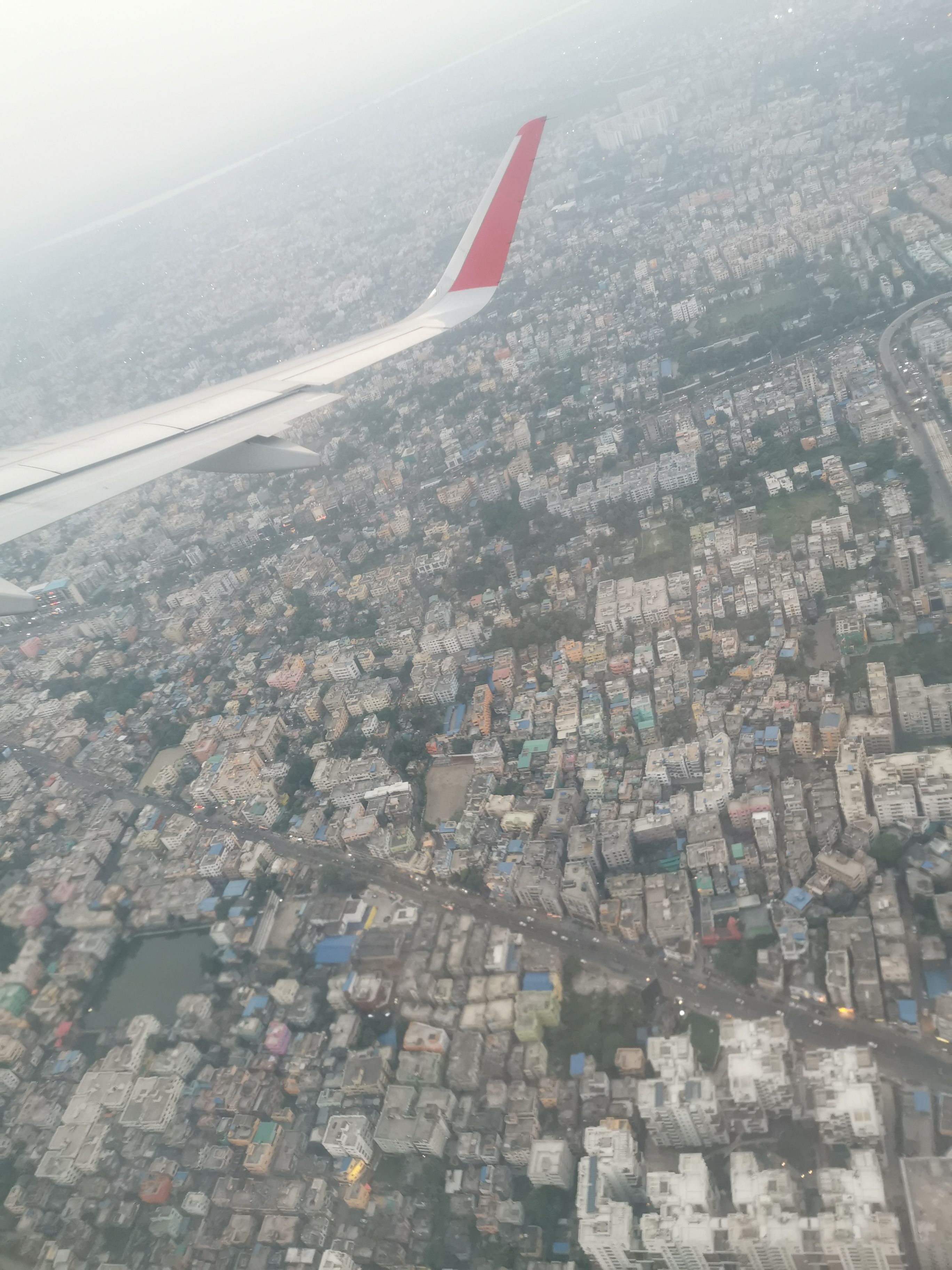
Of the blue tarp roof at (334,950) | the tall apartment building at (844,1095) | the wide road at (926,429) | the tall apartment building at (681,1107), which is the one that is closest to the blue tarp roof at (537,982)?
the tall apartment building at (681,1107)

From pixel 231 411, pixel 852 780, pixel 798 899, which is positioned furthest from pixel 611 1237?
pixel 231 411

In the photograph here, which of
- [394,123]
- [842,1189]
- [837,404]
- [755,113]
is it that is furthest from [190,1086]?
[394,123]

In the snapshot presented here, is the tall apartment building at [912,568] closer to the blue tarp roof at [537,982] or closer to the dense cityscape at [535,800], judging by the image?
the dense cityscape at [535,800]

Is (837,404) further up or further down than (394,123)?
further down

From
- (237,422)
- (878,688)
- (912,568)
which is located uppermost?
(237,422)

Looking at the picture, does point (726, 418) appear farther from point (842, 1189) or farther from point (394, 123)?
point (394, 123)

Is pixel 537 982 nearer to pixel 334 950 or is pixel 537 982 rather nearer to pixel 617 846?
pixel 617 846
